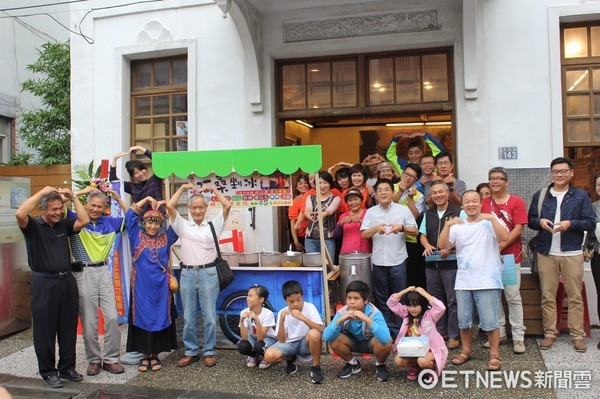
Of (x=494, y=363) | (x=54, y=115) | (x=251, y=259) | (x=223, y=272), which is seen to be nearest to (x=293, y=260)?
(x=251, y=259)

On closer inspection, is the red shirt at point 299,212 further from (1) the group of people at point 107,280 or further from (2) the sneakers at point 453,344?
(2) the sneakers at point 453,344

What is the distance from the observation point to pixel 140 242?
5441 millimetres

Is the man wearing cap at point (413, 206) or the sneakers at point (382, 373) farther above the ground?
the man wearing cap at point (413, 206)

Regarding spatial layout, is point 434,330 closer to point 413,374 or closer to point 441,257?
point 413,374

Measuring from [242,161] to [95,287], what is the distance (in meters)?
2.02

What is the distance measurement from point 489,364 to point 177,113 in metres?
6.05

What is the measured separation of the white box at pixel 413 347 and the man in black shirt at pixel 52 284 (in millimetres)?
3131

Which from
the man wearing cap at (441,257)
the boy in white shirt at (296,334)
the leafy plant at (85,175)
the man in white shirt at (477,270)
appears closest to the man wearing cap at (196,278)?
the boy in white shirt at (296,334)

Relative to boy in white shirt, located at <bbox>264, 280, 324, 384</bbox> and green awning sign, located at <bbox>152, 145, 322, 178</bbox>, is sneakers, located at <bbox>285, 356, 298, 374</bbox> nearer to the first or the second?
boy in white shirt, located at <bbox>264, 280, 324, 384</bbox>

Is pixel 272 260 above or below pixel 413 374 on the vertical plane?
above

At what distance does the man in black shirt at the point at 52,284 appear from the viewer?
488 centimetres

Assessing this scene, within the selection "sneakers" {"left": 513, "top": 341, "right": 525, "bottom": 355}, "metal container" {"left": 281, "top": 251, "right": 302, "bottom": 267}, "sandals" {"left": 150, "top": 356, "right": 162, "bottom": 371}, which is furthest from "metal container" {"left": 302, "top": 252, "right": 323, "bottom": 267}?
"sneakers" {"left": 513, "top": 341, "right": 525, "bottom": 355}

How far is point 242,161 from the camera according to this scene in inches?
228

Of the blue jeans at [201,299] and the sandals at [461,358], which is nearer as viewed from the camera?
the sandals at [461,358]
